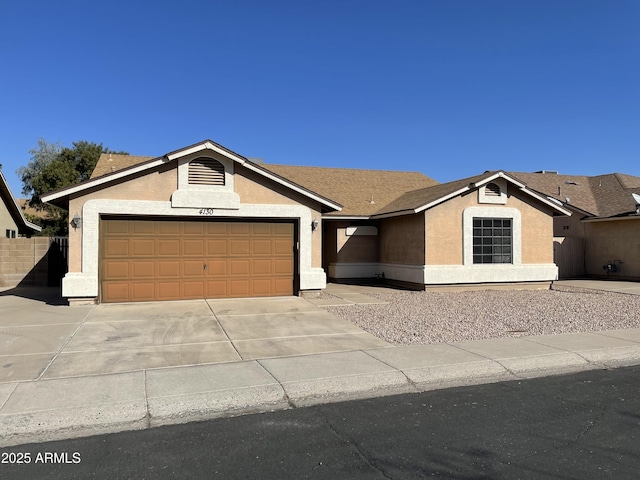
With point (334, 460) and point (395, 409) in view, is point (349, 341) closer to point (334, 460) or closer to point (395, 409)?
point (395, 409)

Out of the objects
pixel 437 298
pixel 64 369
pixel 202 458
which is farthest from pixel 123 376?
pixel 437 298

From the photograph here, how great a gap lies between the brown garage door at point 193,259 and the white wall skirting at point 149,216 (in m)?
0.33

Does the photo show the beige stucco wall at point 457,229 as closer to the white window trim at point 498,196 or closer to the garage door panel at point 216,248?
the white window trim at point 498,196

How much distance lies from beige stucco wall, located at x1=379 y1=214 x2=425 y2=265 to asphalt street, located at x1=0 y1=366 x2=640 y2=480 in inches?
444

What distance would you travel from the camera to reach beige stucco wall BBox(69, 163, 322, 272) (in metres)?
13.0

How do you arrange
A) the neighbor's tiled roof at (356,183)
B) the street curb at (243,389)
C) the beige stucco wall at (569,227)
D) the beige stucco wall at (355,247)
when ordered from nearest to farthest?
the street curb at (243,389)
the beige stucco wall at (355,247)
the neighbor's tiled roof at (356,183)
the beige stucco wall at (569,227)

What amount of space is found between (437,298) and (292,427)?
10853mm

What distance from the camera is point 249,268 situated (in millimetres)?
14758

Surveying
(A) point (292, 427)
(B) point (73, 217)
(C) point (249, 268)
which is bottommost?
(A) point (292, 427)

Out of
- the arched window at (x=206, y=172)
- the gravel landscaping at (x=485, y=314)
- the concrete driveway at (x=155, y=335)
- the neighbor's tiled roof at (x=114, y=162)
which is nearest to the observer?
the concrete driveway at (x=155, y=335)

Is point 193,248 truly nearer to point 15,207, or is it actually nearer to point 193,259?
point 193,259

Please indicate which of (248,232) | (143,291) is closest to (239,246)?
(248,232)

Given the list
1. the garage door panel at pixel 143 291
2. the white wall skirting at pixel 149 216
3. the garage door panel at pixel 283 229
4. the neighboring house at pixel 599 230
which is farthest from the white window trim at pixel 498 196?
the garage door panel at pixel 143 291

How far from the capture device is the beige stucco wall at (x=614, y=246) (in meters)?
21.2
